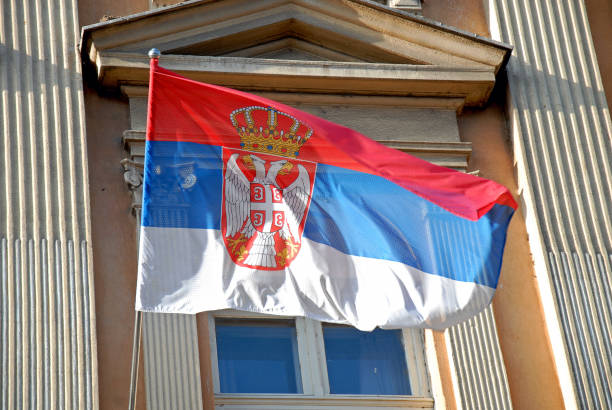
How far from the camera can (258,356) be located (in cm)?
937

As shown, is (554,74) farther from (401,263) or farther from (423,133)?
(401,263)

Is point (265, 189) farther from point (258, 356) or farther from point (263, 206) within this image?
point (258, 356)

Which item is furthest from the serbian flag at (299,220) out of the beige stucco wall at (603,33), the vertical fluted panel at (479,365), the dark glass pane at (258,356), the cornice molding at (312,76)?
the beige stucco wall at (603,33)

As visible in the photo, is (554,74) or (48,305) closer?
(48,305)

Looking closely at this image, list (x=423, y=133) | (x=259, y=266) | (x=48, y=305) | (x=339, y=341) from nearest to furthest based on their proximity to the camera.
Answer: (x=259, y=266) → (x=48, y=305) → (x=339, y=341) → (x=423, y=133)

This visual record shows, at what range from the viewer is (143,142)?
970cm

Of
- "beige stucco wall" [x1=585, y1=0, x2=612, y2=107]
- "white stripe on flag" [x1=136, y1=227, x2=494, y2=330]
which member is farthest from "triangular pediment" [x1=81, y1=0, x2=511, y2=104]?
"white stripe on flag" [x1=136, y1=227, x2=494, y2=330]

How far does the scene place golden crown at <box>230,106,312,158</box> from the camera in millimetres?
8523

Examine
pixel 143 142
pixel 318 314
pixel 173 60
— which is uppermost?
pixel 173 60

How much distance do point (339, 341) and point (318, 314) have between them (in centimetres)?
141

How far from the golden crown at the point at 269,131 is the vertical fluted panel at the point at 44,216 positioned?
1347 millimetres

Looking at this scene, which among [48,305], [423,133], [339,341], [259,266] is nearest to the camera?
[259,266]

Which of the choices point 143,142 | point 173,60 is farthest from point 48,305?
point 173,60

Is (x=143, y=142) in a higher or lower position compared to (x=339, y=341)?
higher
